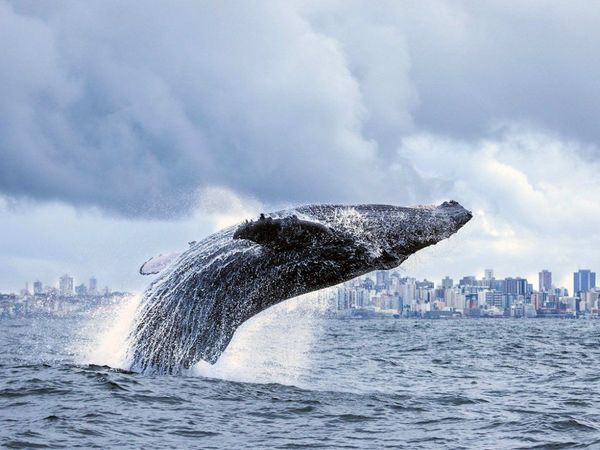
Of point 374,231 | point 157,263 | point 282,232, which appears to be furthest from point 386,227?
point 157,263

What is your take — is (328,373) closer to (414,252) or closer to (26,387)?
(414,252)

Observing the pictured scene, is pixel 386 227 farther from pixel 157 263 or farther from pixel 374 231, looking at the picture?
pixel 157 263

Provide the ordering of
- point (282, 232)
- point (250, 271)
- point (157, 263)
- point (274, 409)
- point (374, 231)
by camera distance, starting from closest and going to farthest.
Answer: point (274, 409) < point (282, 232) < point (374, 231) < point (250, 271) < point (157, 263)

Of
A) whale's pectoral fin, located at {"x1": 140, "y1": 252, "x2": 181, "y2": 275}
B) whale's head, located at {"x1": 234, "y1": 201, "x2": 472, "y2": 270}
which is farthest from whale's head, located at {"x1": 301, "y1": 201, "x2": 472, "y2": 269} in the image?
whale's pectoral fin, located at {"x1": 140, "y1": 252, "x2": 181, "y2": 275}

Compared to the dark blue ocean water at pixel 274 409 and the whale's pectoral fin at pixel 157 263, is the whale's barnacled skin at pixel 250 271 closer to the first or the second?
the whale's pectoral fin at pixel 157 263

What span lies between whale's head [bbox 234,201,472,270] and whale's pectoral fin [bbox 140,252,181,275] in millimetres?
1659

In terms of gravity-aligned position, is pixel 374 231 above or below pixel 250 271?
above

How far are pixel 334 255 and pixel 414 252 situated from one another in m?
1.01

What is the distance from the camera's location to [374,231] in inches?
417

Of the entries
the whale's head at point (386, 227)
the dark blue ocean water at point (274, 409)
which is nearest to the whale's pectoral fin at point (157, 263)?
the dark blue ocean water at point (274, 409)

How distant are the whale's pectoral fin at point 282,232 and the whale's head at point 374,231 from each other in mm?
104

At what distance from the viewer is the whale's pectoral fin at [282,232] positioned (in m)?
9.22

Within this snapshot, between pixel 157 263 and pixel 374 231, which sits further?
pixel 157 263

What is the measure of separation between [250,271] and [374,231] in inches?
60.6
